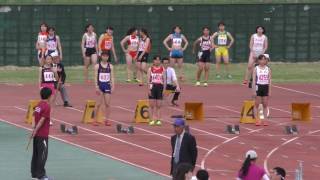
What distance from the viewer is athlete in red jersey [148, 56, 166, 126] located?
1232 inches

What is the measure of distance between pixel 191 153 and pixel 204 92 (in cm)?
1994

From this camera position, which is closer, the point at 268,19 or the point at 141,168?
the point at 141,168

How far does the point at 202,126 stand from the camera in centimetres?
3152

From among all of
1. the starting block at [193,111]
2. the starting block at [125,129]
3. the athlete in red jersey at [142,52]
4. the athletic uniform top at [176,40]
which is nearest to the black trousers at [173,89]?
the starting block at [193,111]

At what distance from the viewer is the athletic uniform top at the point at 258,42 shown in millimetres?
38438

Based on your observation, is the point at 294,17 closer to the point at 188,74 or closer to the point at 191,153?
the point at 188,74

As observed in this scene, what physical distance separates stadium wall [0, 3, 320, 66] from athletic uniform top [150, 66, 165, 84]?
56.0 feet

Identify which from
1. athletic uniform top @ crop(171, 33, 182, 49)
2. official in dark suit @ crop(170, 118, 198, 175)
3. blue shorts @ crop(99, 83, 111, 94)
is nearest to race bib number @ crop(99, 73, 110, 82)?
blue shorts @ crop(99, 83, 111, 94)

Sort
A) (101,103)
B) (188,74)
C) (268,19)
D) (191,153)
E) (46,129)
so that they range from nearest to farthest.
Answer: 1. (191,153)
2. (46,129)
3. (101,103)
4. (188,74)
5. (268,19)

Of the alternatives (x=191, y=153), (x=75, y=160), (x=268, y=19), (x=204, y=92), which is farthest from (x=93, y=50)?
(x=191, y=153)

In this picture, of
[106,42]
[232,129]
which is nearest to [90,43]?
[106,42]

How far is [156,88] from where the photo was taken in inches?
1232

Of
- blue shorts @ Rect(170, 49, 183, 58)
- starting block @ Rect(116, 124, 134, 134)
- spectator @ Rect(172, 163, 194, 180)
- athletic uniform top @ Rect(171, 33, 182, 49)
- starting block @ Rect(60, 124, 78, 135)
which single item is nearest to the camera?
spectator @ Rect(172, 163, 194, 180)

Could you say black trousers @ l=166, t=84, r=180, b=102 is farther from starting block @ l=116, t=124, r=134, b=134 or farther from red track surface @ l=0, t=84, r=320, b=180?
starting block @ l=116, t=124, r=134, b=134
